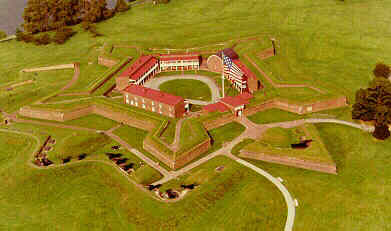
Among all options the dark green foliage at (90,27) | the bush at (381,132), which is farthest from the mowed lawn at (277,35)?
the bush at (381,132)

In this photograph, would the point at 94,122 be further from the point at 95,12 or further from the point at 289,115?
the point at 95,12

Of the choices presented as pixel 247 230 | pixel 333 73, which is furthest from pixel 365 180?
pixel 333 73

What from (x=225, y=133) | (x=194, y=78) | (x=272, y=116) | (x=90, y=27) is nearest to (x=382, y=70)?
(x=272, y=116)

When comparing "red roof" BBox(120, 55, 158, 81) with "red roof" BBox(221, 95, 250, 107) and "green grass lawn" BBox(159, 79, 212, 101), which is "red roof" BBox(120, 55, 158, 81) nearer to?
"green grass lawn" BBox(159, 79, 212, 101)

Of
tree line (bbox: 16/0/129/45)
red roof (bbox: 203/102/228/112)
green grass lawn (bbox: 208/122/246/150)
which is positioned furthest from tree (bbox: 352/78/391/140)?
tree line (bbox: 16/0/129/45)

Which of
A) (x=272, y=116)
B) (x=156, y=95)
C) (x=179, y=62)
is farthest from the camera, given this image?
(x=179, y=62)

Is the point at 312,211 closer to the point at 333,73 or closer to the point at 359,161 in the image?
the point at 359,161
